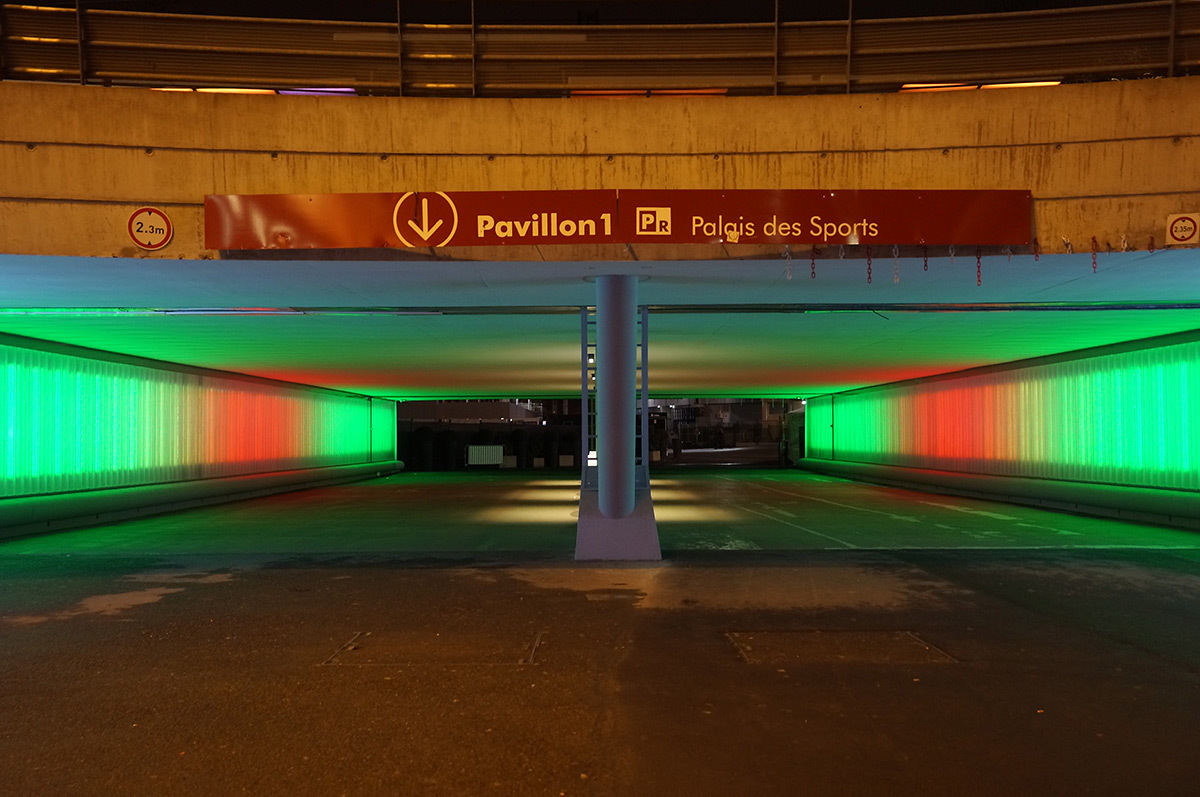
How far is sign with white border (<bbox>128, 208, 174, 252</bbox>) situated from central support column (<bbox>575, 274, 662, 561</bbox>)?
485 centimetres

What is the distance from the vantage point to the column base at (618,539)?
1080 centimetres

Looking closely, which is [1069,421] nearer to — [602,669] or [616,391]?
[616,391]

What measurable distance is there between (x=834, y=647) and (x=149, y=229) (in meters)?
7.86

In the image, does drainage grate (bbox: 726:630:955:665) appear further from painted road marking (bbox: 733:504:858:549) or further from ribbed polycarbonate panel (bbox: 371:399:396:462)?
ribbed polycarbonate panel (bbox: 371:399:396:462)

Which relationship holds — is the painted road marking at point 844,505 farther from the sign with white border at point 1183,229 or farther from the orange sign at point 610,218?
the orange sign at point 610,218

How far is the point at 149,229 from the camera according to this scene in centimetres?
880

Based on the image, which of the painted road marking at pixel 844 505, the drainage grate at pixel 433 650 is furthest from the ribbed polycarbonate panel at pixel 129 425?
the painted road marking at pixel 844 505

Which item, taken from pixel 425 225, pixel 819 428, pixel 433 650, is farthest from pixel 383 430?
pixel 433 650

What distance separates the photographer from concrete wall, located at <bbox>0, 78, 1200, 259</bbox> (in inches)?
345

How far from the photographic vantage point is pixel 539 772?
4.38 metres

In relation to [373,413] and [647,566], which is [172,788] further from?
[373,413]

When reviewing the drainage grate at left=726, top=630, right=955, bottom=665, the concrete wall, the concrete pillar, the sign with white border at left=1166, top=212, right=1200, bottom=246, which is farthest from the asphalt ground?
the concrete wall

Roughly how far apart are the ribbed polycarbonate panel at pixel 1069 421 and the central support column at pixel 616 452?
33.2ft

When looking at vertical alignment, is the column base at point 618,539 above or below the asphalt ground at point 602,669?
above
